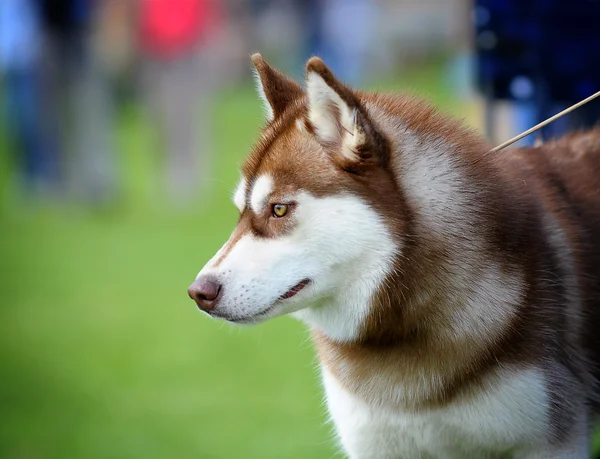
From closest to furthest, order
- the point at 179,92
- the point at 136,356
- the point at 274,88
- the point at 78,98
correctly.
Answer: the point at 274,88, the point at 136,356, the point at 78,98, the point at 179,92

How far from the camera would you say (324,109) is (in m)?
3.01

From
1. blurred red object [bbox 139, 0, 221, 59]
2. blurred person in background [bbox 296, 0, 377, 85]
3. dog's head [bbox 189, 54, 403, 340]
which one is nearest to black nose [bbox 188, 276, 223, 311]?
dog's head [bbox 189, 54, 403, 340]

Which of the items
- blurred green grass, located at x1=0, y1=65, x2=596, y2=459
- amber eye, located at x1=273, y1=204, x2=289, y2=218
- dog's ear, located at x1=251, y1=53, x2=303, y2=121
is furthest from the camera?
blurred green grass, located at x1=0, y1=65, x2=596, y2=459

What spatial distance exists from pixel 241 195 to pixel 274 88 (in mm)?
396

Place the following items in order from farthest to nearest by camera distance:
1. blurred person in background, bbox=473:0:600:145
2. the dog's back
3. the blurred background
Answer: the blurred background < blurred person in background, bbox=473:0:600:145 < the dog's back

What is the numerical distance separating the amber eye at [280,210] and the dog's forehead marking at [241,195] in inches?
6.2

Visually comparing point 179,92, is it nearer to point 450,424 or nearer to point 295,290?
point 295,290

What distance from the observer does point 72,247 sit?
10383 mm

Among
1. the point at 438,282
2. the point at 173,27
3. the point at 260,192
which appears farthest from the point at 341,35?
the point at 438,282

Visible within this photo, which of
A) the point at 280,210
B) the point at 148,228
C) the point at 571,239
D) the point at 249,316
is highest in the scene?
the point at 280,210

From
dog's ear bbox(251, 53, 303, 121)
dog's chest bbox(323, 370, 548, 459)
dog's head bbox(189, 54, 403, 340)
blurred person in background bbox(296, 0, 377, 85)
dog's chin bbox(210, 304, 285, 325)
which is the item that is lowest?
dog's chest bbox(323, 370, 548, 459)

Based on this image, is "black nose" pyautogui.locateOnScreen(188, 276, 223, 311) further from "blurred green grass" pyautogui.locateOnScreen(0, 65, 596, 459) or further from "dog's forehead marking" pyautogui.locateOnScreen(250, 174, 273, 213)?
"blurred green grass" pyautogui.locateOnScreen(0, 65, 596, 459)

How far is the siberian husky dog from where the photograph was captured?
2.97 m

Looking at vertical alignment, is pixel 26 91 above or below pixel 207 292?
above
